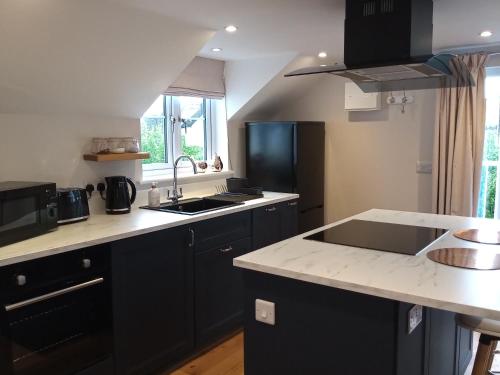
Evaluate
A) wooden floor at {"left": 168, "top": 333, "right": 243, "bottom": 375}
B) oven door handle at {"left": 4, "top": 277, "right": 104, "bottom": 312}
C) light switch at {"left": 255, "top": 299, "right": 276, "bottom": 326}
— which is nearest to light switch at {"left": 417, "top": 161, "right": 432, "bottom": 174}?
wooden floor at {"left": 168, "top": 333, "right": 243, "bottom": 375}

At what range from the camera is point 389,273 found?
66.6 inches

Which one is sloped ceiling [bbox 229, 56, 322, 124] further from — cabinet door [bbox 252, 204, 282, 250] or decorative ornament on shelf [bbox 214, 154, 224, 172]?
cabinet door [bbox 252, 204, 282, 250]

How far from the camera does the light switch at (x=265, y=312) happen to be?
73.1 inches

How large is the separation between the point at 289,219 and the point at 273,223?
274 millimetres

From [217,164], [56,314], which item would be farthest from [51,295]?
[217,164]

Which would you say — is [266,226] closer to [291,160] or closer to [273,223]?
[273,223]

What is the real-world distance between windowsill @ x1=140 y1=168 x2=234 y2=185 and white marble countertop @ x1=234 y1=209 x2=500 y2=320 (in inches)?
64.7

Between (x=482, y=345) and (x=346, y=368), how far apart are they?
679 mm

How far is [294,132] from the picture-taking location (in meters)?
4.12

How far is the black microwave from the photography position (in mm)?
2100

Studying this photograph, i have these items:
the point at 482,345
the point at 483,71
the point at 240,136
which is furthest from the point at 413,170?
the point at 482,345

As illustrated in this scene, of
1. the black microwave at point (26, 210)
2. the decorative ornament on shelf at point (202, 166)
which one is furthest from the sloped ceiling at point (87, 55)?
the decorative ornament on shelf at point (202, 166)

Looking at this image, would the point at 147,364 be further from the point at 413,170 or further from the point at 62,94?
the point at 413,170

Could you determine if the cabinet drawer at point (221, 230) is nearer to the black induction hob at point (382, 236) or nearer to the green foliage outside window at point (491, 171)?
the black induction hob at point (382, 236)
